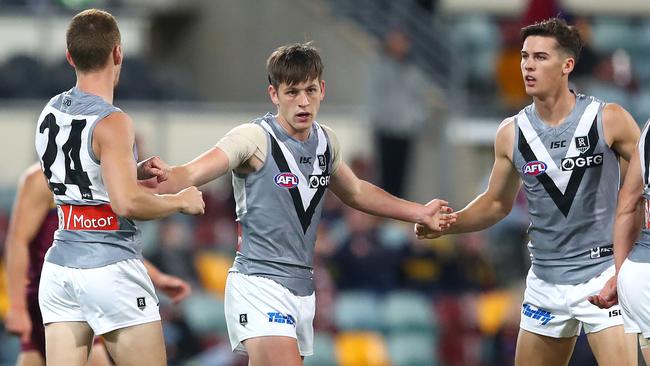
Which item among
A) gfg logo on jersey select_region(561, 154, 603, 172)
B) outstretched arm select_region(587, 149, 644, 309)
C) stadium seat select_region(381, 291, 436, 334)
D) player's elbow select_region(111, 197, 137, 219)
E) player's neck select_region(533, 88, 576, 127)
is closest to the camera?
player's elbow select_region(111, 197, 137, 219)

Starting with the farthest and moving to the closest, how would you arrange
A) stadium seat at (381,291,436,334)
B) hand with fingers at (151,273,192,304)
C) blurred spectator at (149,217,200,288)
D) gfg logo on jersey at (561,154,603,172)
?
stadium seat at (381,291,436,334) < blurred spectator at (149,217,200,288) < hand with fingers at (151,273,192,304) < gfg logo on jersey at (561,154,603,172)

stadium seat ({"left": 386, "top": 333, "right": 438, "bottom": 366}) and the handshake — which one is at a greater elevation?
the handshake

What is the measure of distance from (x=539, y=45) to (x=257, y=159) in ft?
5.07

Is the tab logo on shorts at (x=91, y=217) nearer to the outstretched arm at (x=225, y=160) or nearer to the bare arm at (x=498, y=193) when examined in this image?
the outstretched arm at (x=225, y=160)

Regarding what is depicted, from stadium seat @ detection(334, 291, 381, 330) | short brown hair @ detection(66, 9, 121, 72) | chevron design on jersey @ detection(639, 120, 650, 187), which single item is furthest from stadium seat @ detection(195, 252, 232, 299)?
chevron design on jersey @ detection(639, 120, 650, 187)

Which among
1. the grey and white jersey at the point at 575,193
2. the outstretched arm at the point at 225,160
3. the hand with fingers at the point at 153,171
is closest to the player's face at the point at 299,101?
the outstretched arm at the point at 225,160

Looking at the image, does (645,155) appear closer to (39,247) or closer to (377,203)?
(377,203)

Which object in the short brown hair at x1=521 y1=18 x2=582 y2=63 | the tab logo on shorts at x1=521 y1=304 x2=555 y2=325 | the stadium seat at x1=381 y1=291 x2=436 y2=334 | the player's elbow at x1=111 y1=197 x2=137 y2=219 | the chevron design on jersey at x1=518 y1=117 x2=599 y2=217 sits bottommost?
the stadium seat at x1=381 y1=291 x2=436 y2=334

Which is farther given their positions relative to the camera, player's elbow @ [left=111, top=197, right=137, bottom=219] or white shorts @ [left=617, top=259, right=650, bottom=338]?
white shorts @ [left=617, top=259, right=650, bottom=338]

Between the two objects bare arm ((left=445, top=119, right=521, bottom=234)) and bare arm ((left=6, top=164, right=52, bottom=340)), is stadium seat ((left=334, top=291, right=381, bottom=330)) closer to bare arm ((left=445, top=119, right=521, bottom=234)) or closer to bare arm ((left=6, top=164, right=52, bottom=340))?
bare arm ((left=445, top=119, right=521, bottom=234))

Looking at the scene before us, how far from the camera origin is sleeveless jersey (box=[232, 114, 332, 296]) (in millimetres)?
6562

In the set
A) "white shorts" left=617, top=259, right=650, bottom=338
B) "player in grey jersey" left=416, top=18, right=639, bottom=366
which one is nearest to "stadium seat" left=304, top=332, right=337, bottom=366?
"player in grey jersey" left=416, top=18, right=639, bottom=366

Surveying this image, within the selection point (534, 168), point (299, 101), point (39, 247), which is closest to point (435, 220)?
point (534, 168)

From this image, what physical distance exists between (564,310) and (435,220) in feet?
2.85
